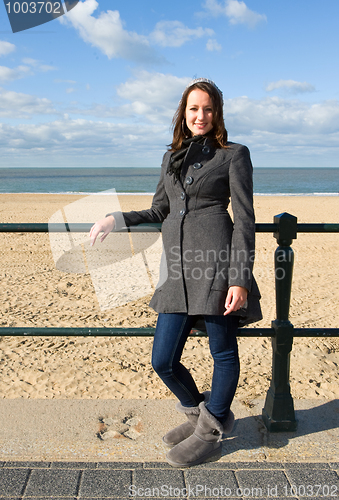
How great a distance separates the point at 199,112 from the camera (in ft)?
6.15

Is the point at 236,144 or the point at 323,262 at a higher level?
the point at 236,144

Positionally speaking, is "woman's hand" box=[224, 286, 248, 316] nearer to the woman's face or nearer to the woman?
the woman

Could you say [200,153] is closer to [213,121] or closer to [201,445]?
[213,121]

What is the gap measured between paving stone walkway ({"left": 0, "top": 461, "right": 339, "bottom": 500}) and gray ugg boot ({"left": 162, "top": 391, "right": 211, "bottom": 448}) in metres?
0.14

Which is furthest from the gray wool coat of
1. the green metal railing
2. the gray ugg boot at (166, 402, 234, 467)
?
the gray ugg boot at (166, 402, 234, 467)

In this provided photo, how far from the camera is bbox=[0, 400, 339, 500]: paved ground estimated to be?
1.68m

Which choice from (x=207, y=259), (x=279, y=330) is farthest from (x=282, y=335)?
(x=207, y=259)

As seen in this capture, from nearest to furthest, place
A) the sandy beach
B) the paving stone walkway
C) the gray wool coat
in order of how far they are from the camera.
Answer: the paving stone walkway
the gray wool coat
the sandy beach

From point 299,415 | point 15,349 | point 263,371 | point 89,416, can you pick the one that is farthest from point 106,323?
point 299,415

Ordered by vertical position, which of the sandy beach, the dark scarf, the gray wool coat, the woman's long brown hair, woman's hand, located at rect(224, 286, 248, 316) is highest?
the woman's long brown hair

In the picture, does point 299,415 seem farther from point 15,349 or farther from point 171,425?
point 15,349

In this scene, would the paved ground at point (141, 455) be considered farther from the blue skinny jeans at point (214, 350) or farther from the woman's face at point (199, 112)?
the woman's face at point (199, 112)

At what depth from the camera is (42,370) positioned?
3311mm

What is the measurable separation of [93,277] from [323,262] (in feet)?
12.6
